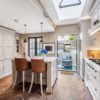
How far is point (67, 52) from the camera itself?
19.9 feet

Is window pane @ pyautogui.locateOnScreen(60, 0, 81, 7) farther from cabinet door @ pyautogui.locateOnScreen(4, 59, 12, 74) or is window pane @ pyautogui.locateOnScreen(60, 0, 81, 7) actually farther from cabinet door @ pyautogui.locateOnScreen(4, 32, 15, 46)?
cabinet door @ pyautogui.locateOnScreen(4, 59, 12, 74)

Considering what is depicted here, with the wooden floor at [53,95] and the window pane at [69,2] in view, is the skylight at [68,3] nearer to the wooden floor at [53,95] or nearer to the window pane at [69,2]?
the window pane at [69,2]

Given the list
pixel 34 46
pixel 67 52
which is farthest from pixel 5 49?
pixel 67 52

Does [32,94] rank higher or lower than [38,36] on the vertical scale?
lower

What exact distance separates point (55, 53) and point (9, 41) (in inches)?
111

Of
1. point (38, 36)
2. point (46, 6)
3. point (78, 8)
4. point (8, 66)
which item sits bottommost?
point (8, 66)

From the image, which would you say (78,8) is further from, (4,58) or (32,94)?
(4,58)

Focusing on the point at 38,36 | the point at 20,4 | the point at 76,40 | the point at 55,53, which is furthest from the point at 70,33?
the point at 20,4

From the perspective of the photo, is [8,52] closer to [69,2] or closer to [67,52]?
[67,52]

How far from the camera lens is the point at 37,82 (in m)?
3.72

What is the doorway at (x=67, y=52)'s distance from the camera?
5855mm

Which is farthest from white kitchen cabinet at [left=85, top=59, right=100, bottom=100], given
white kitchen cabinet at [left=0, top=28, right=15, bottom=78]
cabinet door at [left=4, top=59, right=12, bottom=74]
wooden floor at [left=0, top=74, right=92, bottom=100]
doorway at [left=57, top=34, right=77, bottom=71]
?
cabinet door at [left=4, top=59, right=12, bottom=74]

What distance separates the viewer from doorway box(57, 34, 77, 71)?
5.86 metres

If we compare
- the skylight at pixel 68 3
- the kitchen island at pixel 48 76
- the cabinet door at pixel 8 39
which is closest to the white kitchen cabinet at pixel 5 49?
the cabinet door at pixel 8 39
